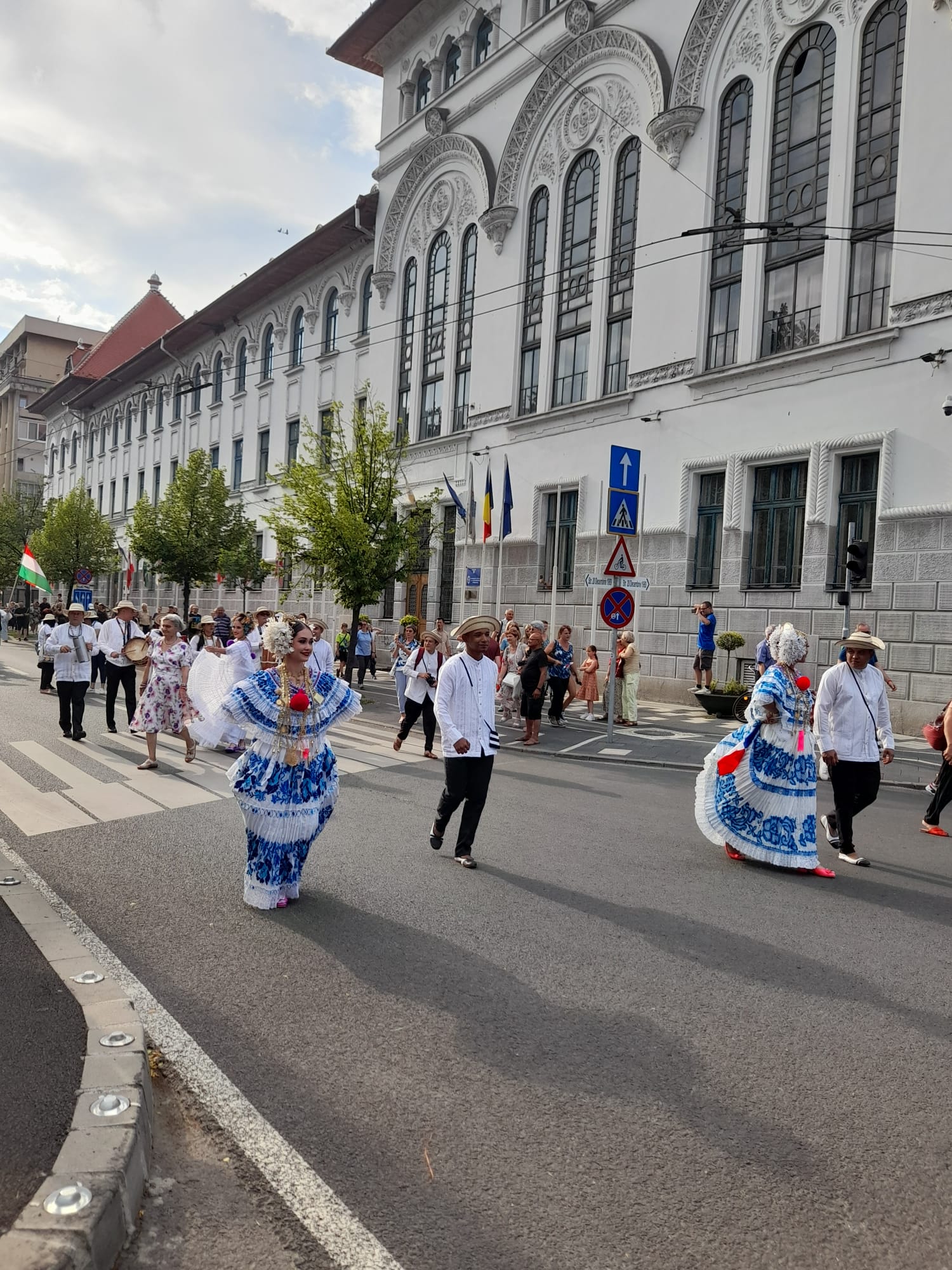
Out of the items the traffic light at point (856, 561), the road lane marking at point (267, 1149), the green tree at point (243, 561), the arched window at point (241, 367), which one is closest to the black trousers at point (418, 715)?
the traffic light at point (856, 561)

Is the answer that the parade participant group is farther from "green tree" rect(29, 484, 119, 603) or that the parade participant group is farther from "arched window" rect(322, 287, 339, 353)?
"green tree" rect(29, 484, 119, 603)

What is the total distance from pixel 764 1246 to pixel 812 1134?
709mm

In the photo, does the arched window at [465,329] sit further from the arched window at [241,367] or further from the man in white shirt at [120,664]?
the arched window at [241,367]

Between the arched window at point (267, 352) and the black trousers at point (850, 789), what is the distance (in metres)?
34.7

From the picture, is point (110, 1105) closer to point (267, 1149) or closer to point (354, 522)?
point (267, 1149)

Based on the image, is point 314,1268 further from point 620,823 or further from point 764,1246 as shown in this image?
point 620,823

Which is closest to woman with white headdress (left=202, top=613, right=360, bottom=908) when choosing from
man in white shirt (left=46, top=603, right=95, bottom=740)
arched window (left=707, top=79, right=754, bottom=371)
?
man in white shirt (left=46, top=603, right=95, bottom=740)

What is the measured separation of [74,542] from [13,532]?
35.3ft

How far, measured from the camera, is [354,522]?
21250 mm

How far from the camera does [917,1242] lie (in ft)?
9.06

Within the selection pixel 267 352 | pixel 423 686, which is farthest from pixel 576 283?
pixel 267 352

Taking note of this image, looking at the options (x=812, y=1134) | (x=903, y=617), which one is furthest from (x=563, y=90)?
(x=812, y=1134)

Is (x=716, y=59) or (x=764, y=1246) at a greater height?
(x=716, y=59)

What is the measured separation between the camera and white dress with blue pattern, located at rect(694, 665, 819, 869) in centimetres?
722
